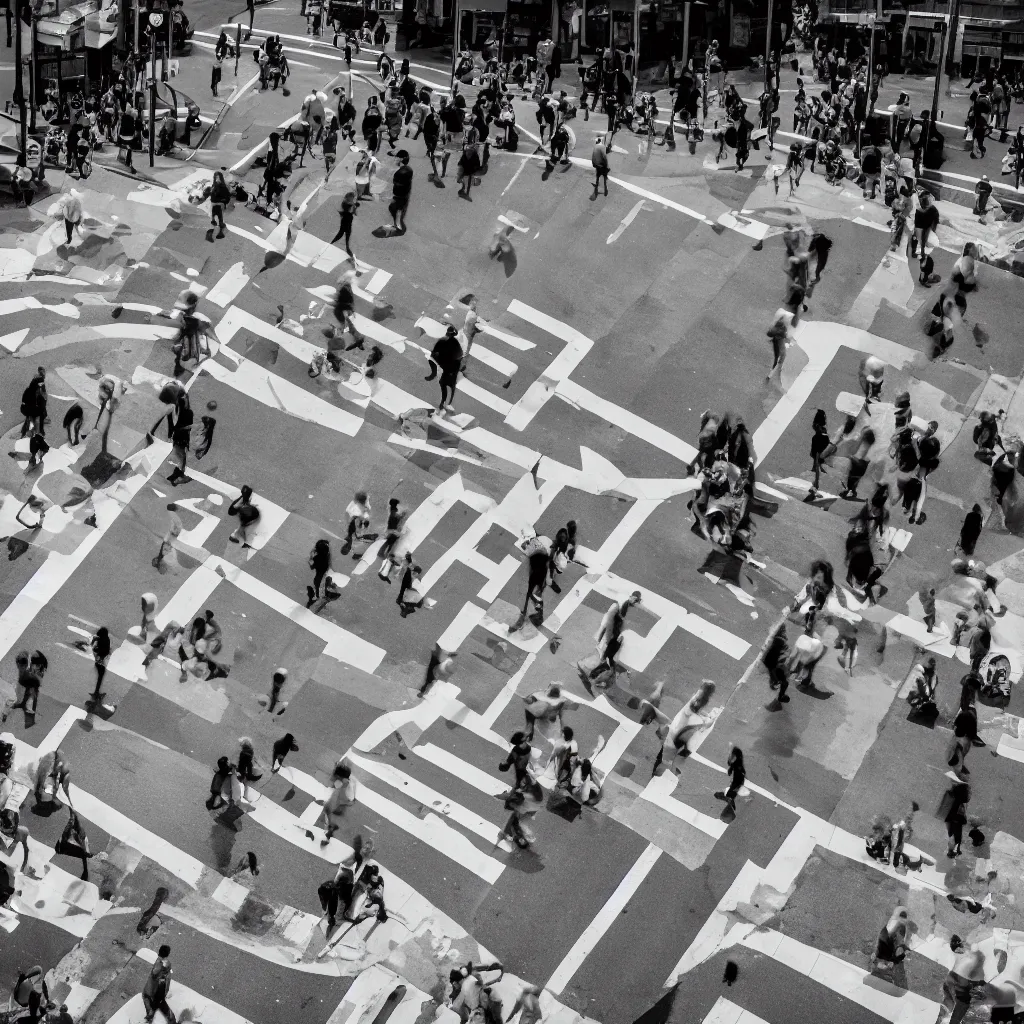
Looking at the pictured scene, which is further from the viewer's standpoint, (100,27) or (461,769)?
(100,27)

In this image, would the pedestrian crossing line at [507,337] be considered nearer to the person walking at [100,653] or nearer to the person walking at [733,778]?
the person walking at [100,653]

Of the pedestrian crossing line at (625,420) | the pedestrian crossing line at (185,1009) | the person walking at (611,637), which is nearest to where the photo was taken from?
the pedestrian crossing line at (185,1009)

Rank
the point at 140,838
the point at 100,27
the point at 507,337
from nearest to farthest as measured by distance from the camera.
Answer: the point at 140,838 < the point at 507,337 < the point at 100,27

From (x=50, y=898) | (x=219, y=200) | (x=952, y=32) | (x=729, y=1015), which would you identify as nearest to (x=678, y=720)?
(x=729, y=1015)

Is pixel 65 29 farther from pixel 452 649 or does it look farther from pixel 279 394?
pixel 452 649

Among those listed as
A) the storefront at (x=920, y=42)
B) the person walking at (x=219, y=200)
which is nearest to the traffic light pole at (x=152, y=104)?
the person walking at (x=219, y=200)

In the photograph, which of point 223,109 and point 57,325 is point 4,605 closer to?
point 57,325
